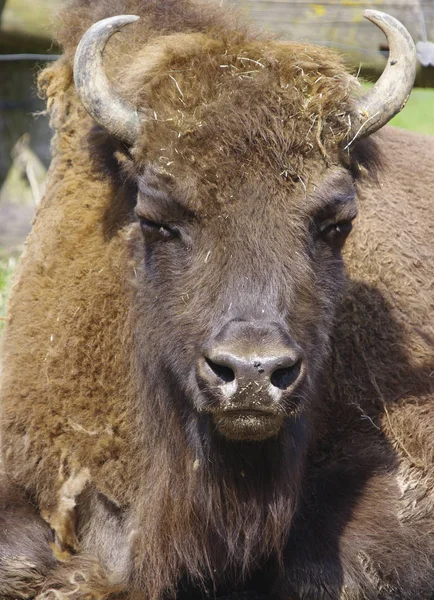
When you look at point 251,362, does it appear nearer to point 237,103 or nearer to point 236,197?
point 236,197

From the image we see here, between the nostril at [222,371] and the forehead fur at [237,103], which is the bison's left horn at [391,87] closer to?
the forehead fur at [237,103]

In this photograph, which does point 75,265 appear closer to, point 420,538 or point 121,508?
point 121,508

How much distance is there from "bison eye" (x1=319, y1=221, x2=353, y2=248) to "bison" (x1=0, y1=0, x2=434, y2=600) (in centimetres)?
3

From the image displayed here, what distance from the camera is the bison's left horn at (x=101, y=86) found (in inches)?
194

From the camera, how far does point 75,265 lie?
5.78m

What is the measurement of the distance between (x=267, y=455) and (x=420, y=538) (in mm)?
1100

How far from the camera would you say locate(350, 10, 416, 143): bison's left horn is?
16.7 ft

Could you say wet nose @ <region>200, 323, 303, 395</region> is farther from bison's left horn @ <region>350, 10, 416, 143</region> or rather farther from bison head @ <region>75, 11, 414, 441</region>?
bison's left horn @ <region>350, 10, 416, 143</region>

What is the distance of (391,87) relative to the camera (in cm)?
512

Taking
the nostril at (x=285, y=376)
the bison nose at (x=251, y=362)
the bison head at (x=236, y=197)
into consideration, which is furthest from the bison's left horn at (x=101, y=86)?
the nostril at (x=285, y=376)

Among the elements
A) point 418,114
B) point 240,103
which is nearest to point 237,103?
point 240,103

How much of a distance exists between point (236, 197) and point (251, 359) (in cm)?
83

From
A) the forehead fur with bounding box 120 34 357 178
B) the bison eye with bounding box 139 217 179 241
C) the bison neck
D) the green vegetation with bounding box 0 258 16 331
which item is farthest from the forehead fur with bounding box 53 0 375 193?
the green vegetation with bounding box 0 258 16 331

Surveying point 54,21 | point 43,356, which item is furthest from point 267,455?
point 54,21
